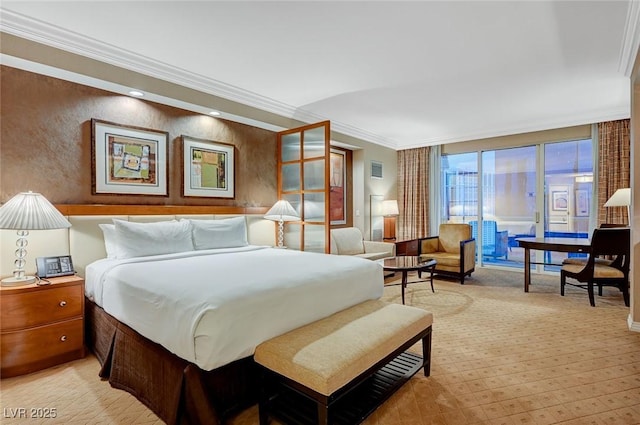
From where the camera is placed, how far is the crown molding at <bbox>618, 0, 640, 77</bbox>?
2.43 metres

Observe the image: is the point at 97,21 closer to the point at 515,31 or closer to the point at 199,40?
the point at 199,40

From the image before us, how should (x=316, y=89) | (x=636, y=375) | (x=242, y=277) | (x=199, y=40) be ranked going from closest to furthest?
(x=242, y=277)
(x=636, y=375)
(x=199, y=40)
(x=316, y=89)

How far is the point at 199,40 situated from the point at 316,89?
1.53 m

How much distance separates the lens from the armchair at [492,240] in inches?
245

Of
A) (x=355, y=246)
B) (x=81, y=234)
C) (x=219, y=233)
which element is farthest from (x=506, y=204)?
(x=81, y=234)

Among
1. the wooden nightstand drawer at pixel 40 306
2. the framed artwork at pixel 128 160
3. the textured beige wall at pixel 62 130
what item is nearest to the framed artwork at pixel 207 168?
the textured beige wall at pixel 62 130

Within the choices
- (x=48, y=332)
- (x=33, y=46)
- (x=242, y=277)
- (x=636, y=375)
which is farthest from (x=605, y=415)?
(x=33, y=46)

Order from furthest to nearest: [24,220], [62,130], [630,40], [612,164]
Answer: [612,164], [62,130], [630,40], [24,220]

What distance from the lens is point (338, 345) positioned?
1721 mm

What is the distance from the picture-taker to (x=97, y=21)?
260cm

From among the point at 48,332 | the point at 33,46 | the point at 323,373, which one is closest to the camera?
the point at 323,373

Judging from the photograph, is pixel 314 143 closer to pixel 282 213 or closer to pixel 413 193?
pixel 282 213

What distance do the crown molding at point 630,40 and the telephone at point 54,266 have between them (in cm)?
482

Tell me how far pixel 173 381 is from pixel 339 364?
0.93m
